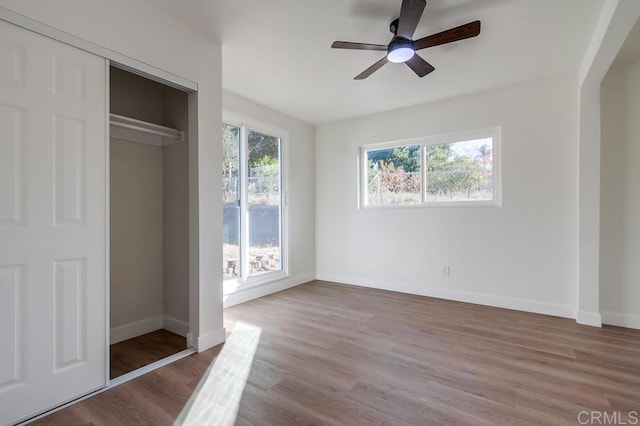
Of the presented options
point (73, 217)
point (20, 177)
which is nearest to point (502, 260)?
point (73, 217)

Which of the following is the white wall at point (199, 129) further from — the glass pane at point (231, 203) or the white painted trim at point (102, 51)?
the glass pane at point (231, 203)

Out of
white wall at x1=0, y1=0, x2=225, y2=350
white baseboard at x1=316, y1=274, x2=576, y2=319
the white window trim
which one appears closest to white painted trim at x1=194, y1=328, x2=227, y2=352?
white wall at x1=0, y1=0, x2=225, y2=350

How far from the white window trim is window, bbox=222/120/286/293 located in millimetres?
13

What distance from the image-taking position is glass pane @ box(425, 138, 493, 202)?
377cm

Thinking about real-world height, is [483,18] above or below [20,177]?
above

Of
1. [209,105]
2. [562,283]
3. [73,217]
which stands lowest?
[562,283]

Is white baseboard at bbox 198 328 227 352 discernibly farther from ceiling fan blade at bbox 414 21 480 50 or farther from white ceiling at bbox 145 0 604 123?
ceiling fan blade at bbox 414 21 480 50

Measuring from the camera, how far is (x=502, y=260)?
3.61 m

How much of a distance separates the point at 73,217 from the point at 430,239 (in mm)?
3726

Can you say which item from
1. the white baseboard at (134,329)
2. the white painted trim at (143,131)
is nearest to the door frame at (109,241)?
the white painted trim at (143,131)

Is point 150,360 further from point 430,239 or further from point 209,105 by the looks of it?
point 430,239

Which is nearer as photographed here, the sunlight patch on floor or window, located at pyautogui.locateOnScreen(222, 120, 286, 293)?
the sunlight patch on floor

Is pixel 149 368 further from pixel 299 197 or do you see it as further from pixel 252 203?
pixel 299 197

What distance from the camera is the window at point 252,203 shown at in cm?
376
